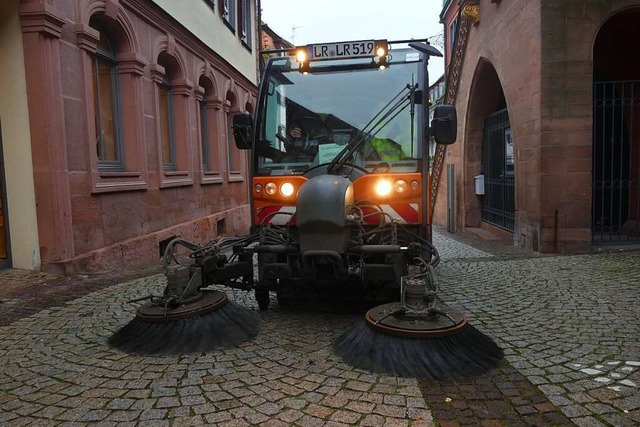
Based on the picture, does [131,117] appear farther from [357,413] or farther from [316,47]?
[357,413]

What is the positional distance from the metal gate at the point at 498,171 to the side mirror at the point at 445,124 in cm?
678

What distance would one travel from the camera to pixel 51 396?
127 inches

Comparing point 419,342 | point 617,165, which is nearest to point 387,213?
point 419,342

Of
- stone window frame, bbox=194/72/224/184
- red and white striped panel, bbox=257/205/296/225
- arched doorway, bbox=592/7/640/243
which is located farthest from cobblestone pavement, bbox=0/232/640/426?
stone window frame, bbox=194/72/224/184

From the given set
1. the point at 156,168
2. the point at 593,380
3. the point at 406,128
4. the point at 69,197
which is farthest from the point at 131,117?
the point at 593,380

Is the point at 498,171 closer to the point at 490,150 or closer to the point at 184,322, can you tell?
the point at 490,150

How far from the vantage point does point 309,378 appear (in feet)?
11.3

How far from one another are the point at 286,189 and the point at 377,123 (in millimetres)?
1087

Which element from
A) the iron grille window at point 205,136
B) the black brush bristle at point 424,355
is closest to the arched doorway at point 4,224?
the black brush bristle at point 424,355

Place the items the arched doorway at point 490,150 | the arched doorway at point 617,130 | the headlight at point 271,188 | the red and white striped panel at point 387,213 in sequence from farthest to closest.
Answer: the arched doorway at point 490,150 → the arched doorway at point 617,130 → the headlight at point 271,188 → the red and white striped panel at point 387,213

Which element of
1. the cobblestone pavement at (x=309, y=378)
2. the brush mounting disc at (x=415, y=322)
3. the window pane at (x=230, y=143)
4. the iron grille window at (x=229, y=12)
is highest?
the iron grille window at (x=229, y=12)

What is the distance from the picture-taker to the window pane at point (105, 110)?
8.15 metres

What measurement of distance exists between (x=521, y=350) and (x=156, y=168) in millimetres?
7549

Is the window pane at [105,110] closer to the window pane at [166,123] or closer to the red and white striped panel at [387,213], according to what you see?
the window pane at [166,123]
